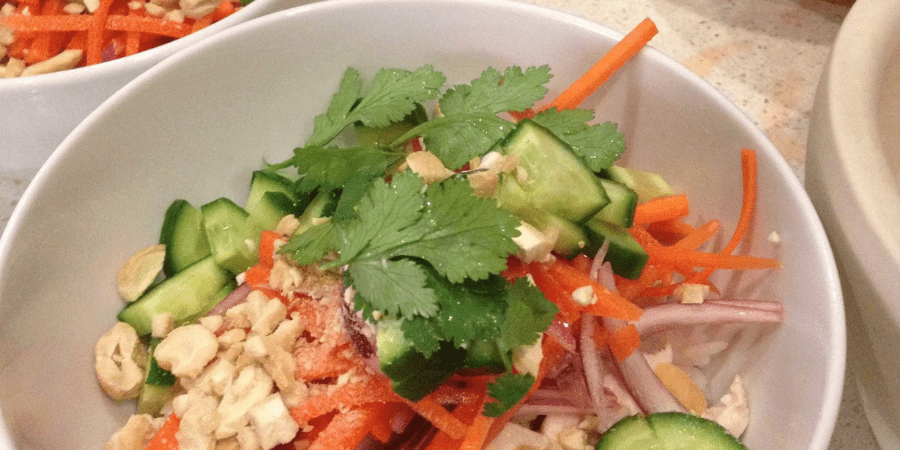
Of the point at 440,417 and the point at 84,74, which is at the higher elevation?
the point at 84,74

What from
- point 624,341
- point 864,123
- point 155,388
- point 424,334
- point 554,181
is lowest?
point 155,388

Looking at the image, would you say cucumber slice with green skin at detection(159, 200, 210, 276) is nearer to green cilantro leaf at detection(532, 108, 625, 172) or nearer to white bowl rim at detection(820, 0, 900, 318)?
green cilantro leaf at detection(532, 108, 625, 172)

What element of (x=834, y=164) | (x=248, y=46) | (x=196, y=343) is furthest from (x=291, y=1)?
(x=834, y=164)

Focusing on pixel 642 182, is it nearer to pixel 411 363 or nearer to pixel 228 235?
pixel 411 363

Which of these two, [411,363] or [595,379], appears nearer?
[411,363]

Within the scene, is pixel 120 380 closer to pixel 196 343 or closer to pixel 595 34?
pixel 196 343

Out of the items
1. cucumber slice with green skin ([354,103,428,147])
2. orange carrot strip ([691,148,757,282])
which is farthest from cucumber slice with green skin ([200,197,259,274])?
orange carrot strip ([691,148,757,282])

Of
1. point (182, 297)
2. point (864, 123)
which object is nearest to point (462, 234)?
point (182, 297)
